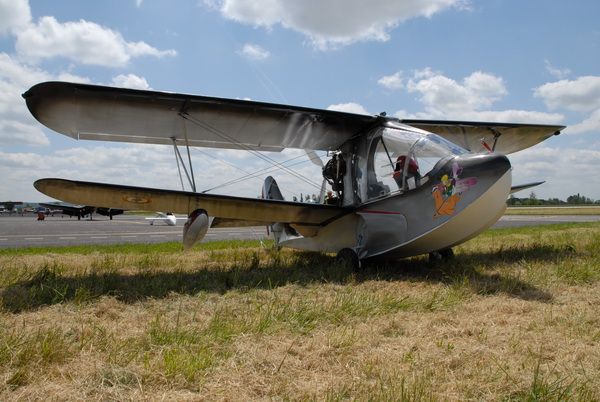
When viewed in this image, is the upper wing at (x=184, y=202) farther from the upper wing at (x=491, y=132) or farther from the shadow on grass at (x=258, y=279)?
the upper wing at (x=491, y=132)

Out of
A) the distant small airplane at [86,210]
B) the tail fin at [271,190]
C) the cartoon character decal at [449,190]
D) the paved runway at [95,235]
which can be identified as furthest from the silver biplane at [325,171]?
the paved runway at [95,235]

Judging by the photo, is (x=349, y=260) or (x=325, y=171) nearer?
(x=349, y=260)

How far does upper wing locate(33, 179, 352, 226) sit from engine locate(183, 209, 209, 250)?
0.23 meters

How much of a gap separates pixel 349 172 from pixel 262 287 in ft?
12.1

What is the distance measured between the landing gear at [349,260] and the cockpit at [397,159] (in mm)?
1001

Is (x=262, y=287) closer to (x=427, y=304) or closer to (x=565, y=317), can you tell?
(x=427, y=304)

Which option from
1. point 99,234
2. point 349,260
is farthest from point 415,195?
point 99,234

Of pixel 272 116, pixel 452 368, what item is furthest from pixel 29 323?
pixel 272 116

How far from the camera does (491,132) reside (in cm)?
1138

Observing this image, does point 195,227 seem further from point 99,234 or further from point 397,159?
point 99,234

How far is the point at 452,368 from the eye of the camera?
300cm

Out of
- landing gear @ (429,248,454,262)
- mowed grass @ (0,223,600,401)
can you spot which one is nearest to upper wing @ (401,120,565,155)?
landing gear @ (429,248,454,262)

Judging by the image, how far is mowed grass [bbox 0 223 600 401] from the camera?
8.60 ft

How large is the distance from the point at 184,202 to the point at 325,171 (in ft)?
11.9
